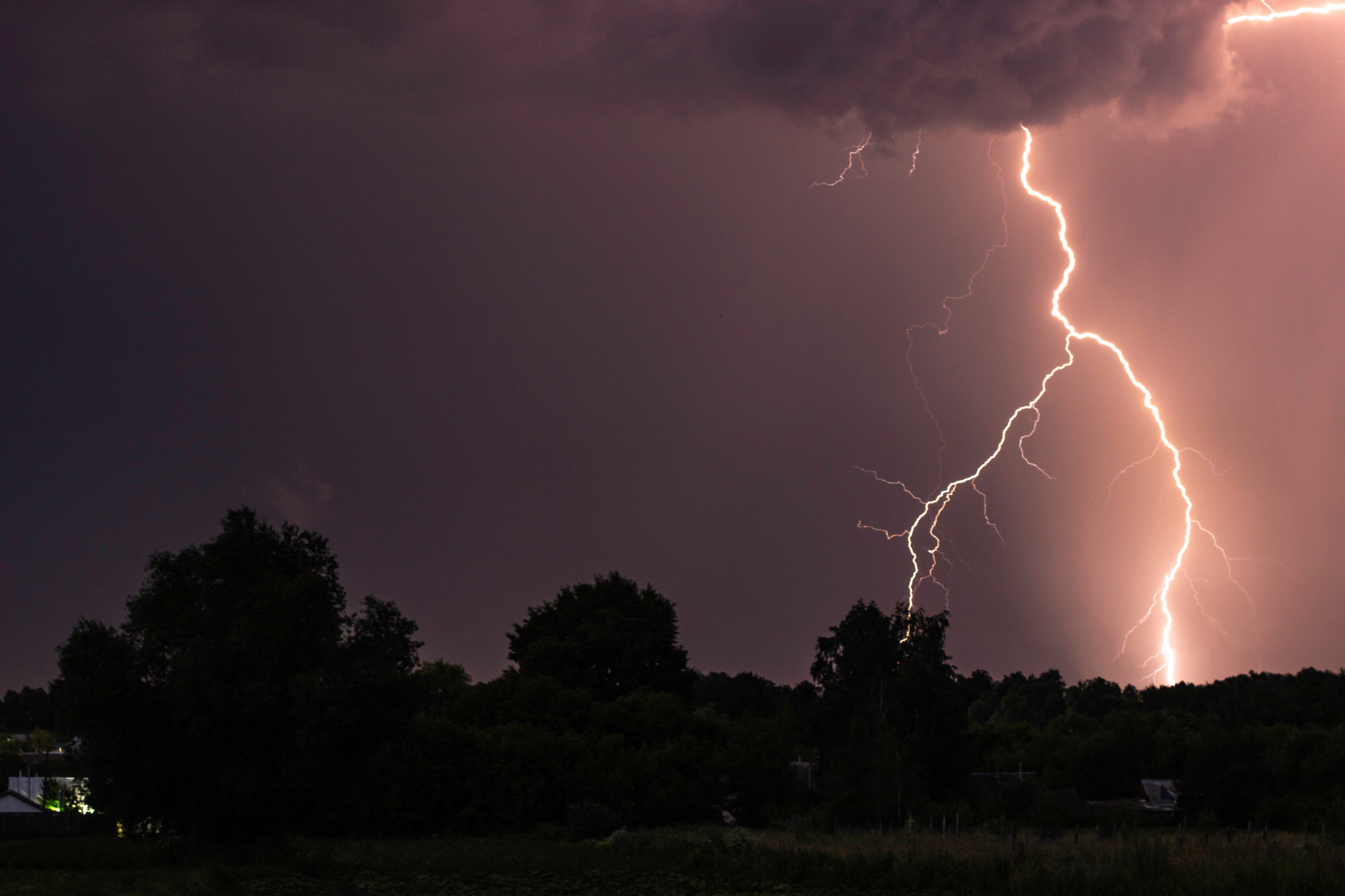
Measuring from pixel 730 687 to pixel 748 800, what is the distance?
63130 millimetres

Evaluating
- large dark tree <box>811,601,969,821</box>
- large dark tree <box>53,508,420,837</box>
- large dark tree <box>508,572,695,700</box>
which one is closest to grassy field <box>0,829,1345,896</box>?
large dark tree <box>53,508,420,837</box>

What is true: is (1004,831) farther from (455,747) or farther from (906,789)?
(455,747)

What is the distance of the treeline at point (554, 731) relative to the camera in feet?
75.0

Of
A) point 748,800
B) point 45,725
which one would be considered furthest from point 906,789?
point 45,725

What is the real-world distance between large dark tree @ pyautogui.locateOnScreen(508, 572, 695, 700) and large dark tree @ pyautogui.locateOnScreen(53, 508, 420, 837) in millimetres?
26411

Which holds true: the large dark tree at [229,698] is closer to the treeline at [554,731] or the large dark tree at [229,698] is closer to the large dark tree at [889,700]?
the treeline at [554,731]

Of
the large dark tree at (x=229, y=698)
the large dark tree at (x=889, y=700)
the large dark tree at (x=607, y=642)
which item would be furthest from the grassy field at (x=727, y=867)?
the large dark tree at (x=607, y=642)

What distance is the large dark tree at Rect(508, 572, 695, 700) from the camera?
170 ft

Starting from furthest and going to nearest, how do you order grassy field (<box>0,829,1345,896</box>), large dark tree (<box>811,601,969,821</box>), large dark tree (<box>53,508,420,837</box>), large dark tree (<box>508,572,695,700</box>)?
large dark tree (<box>508,572,695,700</box>), large dark tree (<box>811,601,969,821</box>), large dark tree (<box>53,508,420,837</box>), grassy field (<box>0,829,1345,896</box>)

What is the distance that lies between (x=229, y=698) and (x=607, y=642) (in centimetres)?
3011

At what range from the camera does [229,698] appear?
2256 centimetres

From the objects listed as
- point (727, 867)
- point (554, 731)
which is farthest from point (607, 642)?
point (727, 867)

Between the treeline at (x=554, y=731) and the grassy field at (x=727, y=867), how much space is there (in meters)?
1.73

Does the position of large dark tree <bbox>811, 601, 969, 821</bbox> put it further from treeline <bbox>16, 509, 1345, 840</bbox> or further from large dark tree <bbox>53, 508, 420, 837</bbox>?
large dark tree <bbox>53, 508, 420, 837</bbox>
